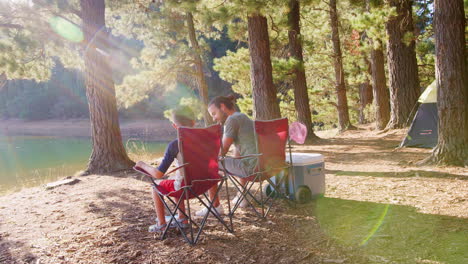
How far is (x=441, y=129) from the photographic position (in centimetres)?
493

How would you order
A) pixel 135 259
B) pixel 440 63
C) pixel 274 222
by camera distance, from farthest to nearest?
pixel 440 63 < pixel 274 222 < pixel 135 259

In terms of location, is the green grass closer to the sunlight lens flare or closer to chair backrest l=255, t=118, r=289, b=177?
chair backrest l=255, t=118, r=289, b=177

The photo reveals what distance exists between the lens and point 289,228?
125 inches

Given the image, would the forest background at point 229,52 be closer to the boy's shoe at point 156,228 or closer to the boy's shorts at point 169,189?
the boy's shorts at point 169,189

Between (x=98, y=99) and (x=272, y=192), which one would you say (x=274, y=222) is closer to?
(x=272, y=192)

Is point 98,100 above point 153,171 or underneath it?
above

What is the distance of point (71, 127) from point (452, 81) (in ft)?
125

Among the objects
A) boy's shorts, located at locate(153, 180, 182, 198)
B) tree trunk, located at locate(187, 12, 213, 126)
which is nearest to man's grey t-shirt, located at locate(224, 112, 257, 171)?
boy's shorts, located at locate(153, 180, 182, 198)

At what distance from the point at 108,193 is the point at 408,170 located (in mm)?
3761

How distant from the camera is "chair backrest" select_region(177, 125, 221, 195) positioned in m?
2.78

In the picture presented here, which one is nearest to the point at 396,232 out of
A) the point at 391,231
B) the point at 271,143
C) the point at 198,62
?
the point at 391,231

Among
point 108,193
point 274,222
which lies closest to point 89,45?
point 108,193

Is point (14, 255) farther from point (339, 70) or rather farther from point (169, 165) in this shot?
point (339, 70)

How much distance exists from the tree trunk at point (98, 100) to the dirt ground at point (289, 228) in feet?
5.89
